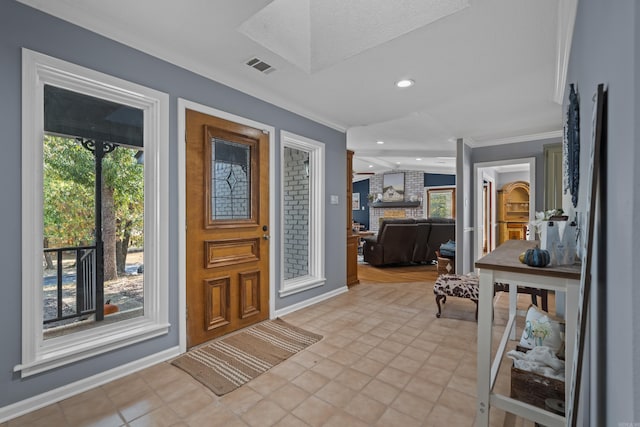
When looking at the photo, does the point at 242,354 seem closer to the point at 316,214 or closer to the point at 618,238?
the point at 316,214

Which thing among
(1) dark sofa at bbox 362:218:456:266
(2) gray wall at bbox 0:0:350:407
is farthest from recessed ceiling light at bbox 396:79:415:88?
(1) dark sofa at bbox 362:218:456:266

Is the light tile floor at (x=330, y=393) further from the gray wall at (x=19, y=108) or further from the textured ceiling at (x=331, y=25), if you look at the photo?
the textured ceiling at (x=331, y=25)

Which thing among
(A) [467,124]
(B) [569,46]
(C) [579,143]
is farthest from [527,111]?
(C) [579,143]

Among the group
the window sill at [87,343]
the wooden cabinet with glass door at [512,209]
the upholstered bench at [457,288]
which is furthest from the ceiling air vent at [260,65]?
the wooden cabinet with glass door at [512,209]

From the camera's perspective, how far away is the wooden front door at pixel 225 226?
8.30 feet

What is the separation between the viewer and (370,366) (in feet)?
7.36

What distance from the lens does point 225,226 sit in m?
2.78

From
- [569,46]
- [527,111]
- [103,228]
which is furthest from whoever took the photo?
[527,111]

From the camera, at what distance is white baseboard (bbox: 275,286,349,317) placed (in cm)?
334

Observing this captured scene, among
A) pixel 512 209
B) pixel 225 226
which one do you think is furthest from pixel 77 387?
pixel 512 209

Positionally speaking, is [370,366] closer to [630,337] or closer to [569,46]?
[630,337]

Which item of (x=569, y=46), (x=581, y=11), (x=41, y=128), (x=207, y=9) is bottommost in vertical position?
(x=41, y=128)

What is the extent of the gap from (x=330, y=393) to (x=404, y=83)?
8.97 ft

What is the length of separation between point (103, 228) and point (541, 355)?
3.26 meters
